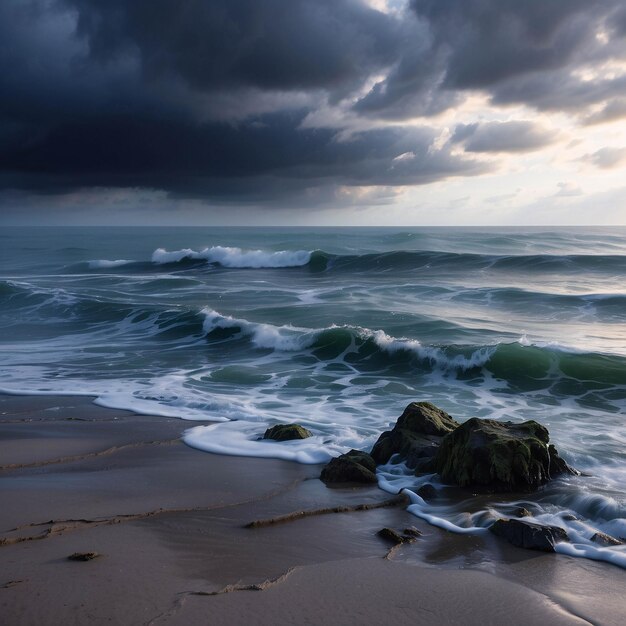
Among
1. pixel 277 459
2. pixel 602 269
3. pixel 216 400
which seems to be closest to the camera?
pixel 277 459

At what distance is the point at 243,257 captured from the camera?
1591 inches

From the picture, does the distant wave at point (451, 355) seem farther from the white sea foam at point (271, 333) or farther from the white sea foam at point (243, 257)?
the white sea foam at point (243, 257)

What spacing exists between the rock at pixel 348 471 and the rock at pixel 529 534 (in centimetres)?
159

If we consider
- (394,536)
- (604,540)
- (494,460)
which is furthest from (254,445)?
(604,540)

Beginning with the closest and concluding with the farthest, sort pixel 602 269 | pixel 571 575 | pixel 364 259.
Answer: pixel 571 575 → pixel 602 269 → pixel 364 259

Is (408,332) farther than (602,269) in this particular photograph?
No

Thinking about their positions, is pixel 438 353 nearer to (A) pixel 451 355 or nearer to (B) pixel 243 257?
(A) pixel 451 355

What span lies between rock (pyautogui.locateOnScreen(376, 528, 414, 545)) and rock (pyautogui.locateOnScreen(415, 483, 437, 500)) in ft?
2.87

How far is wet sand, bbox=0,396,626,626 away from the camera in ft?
11.5

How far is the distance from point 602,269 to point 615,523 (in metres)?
27.7

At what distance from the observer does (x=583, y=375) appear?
38.9 ft

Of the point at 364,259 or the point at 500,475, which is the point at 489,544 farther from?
the point at 364,259

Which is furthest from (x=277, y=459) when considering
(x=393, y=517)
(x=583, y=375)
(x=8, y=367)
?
(x=8, y=367)

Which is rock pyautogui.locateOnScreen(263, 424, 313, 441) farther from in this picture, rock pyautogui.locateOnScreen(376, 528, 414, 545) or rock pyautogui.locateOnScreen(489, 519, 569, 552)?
rock pyautogui.locateOnScreen(489, 519, 569, 552)
